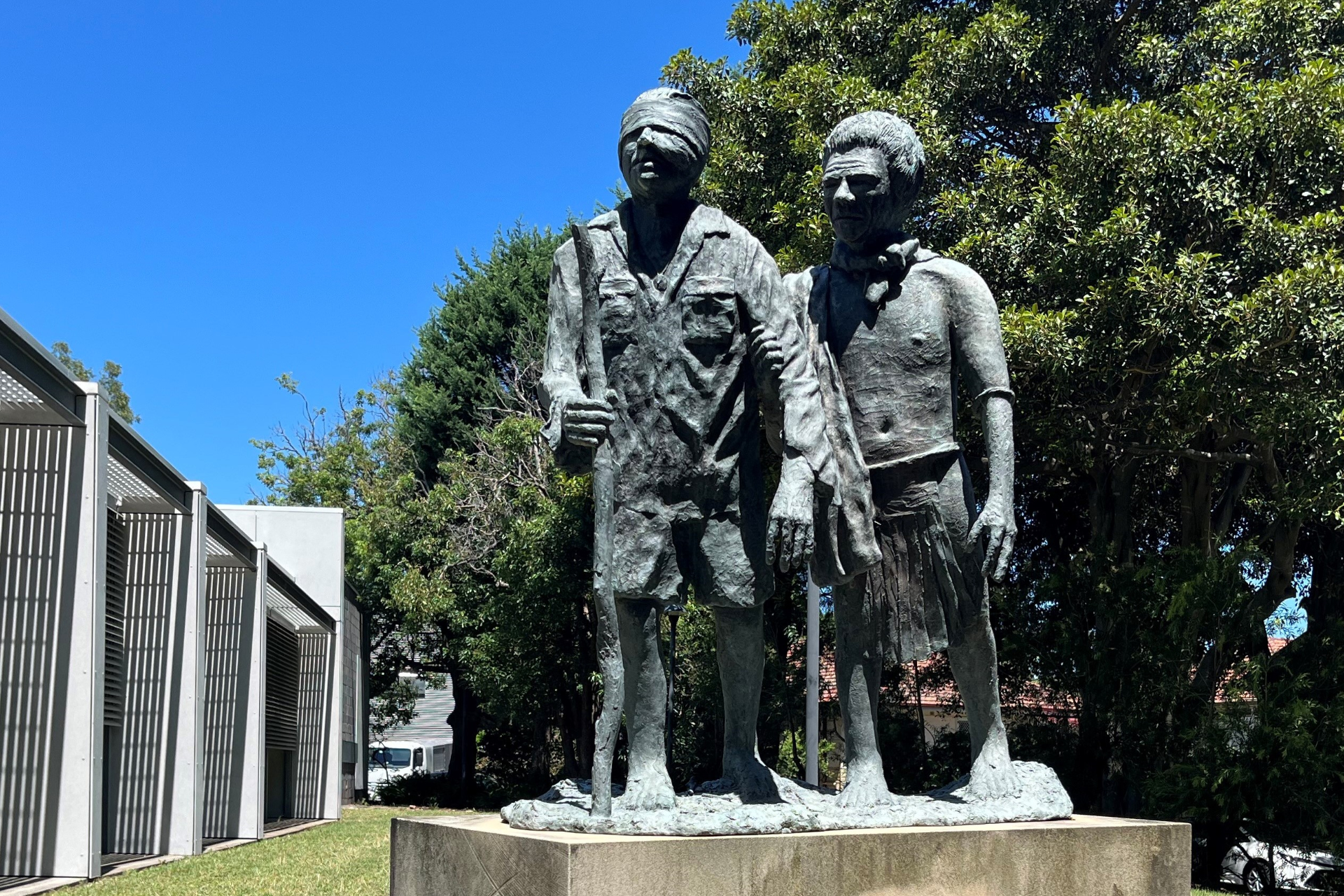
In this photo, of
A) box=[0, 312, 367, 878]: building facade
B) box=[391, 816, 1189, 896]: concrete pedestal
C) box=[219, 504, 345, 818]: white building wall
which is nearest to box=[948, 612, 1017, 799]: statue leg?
box=[391, 816, 1189, 896]: concrete pedestal

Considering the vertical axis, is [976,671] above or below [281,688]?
Result: above

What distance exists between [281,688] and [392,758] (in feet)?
63.9

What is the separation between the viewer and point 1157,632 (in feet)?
49.2

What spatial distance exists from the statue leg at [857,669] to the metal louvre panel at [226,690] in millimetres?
13722

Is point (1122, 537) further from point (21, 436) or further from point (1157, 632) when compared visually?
point (21, 436)

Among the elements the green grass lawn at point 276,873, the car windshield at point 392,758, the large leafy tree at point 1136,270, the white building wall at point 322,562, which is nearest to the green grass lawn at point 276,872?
the green grass lawn at point 276,873

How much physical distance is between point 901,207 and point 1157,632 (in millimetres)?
10613

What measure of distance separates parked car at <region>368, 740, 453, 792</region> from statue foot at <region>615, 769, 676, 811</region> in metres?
33.7

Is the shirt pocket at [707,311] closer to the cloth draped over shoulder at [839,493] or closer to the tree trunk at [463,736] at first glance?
the cloth draped over shoulder at [839,493]

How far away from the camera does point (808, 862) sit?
14.9 feet

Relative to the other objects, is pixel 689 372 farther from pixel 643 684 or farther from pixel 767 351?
pixel 643 684

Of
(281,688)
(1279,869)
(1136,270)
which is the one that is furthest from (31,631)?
(1279,869)

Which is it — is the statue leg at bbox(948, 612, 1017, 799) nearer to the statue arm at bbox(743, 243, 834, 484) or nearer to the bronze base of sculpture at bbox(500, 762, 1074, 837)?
the bronze base of sculpture at bbox(500, 762, 1074, 837)

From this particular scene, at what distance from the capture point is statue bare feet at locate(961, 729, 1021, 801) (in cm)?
542
